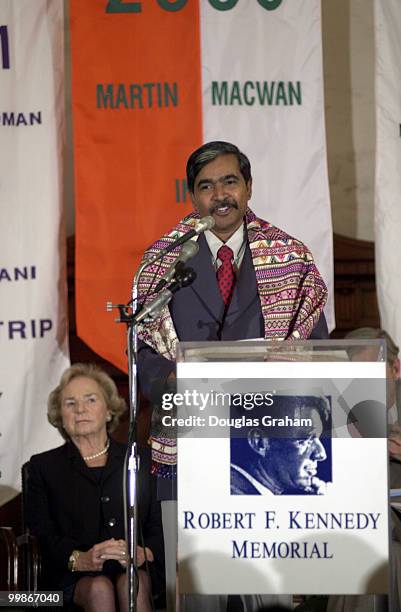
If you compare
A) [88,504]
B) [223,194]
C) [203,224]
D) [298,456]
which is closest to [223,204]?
[223,194]

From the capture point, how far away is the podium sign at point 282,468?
2.31 meters

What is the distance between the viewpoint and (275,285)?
3211 mm

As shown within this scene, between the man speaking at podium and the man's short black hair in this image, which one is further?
the man's short black hair

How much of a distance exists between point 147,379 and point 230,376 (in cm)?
54

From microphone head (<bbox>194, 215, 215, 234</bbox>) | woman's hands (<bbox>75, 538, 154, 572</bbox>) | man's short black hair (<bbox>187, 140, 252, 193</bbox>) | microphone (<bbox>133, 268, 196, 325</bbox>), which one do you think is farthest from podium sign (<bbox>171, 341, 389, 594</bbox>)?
woman's hands (<bbox>75, 538, 154, 572</bbox>)

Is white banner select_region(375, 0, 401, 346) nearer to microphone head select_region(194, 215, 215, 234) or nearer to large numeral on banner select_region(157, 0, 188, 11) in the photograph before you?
large numeral on banner select_region(157, 0, 188, 11)

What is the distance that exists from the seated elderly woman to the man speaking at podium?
81 cm

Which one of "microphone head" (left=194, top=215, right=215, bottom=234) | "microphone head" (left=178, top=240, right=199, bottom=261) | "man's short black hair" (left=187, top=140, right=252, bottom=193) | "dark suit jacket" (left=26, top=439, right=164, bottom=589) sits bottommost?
"dark suit jacket" (left=26, top=439, right=164, bottom=589)

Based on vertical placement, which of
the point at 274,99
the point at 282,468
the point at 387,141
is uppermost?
the point at 274,99

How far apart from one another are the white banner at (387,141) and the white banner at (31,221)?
1385mm

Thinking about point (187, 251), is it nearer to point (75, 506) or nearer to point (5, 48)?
point (75, 506)

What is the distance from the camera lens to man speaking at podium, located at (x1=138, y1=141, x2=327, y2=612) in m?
3.15

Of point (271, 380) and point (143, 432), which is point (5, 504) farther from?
point (271, 380)

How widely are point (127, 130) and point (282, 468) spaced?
2.55 m
